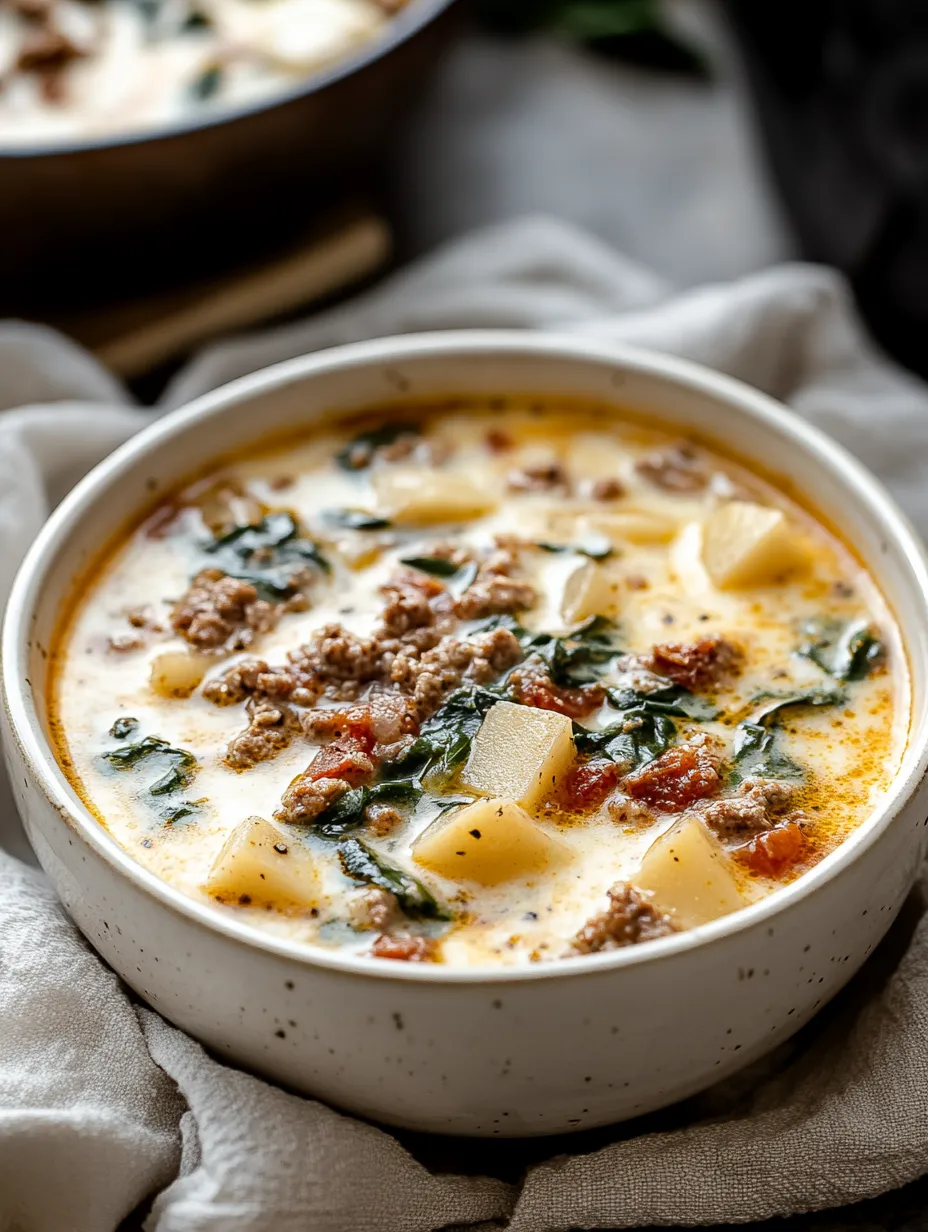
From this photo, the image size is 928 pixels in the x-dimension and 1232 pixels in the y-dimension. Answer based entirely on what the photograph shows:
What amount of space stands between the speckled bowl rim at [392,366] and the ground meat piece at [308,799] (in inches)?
12.2

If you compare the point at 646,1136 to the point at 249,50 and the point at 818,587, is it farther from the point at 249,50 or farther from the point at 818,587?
the point at 249,50

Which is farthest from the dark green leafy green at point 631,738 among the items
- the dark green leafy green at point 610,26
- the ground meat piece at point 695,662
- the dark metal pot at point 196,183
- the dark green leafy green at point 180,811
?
the dark green leafy green at point 610,26

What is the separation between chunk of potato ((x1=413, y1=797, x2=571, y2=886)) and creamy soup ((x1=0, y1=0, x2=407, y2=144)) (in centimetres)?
306

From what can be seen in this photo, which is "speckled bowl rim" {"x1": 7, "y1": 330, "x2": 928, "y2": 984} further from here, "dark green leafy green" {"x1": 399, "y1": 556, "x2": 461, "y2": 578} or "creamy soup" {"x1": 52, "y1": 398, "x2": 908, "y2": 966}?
"dark green leafy green" {"x1": 399, "y1": 556, "x2": 461, "y2": 578}

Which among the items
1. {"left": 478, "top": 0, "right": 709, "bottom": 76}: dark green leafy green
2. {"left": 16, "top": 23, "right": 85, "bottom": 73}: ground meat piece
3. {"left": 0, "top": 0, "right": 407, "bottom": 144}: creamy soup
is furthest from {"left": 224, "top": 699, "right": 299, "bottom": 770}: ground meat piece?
{"left": 478, "top": 0, "right": 709, "bottom": 76}: dark green leafy green

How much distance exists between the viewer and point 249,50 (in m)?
5.30

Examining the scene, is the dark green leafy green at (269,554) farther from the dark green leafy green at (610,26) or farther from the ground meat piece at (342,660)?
the dark green leafy green at (610,26)

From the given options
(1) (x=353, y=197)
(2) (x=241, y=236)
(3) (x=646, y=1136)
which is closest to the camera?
(3) (x=646, y=1136)

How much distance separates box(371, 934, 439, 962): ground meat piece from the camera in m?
2.67

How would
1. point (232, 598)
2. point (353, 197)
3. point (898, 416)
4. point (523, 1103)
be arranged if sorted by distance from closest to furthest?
point (523, 1103) → point (232, 598) → point (898, 416) → point (353, 197)

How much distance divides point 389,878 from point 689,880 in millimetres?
531

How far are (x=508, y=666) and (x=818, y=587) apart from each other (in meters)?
0.77

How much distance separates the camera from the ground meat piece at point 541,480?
381cm

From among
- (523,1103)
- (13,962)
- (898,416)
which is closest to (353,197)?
(898,416)
